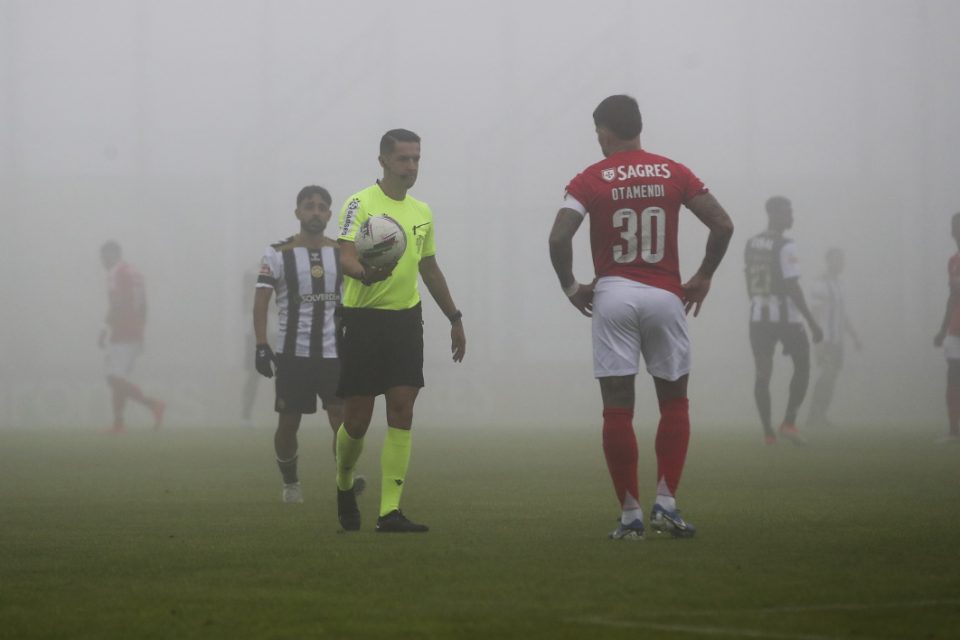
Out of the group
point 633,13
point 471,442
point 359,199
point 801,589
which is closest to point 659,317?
point 359,199

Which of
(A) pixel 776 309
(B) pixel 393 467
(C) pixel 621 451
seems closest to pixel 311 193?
(B) pixel 393 467

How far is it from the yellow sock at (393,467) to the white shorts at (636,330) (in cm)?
98

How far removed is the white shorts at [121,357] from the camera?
21641 millimetres

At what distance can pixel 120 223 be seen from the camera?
3203cm

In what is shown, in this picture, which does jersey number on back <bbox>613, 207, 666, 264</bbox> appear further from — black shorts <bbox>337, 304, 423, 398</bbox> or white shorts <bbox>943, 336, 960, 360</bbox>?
white shorts <bbox>943, 336, 960, 360</bbox>

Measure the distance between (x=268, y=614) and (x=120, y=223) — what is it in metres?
28.0

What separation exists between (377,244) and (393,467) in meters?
0.94

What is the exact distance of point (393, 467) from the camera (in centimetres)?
738

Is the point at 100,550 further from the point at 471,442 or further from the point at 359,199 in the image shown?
the point at 471,442

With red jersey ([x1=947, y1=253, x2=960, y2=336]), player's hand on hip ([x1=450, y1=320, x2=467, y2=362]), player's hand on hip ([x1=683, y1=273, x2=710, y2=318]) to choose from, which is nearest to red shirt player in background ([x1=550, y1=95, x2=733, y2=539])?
player's hand on hip ([x1=683, y1=273, x2=710, y2=318])

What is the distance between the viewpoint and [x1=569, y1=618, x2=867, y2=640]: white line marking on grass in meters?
4.30

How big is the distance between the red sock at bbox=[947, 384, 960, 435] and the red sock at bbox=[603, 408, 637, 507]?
9.91m

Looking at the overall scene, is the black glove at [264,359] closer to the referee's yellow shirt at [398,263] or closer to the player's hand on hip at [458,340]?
the player's hand on hip at [458,340]

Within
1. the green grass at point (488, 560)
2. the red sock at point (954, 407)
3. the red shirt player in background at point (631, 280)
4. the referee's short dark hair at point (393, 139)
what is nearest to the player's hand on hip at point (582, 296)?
the red shirt player in background at point (631, 280)
